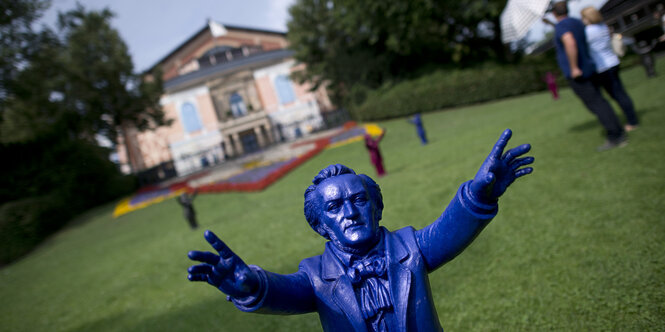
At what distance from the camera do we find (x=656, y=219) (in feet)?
9.51

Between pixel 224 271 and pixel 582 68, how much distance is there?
530 centimetres

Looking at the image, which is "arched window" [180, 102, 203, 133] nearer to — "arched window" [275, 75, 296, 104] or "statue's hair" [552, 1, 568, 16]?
"arched window" [275, 75, 296, 104]

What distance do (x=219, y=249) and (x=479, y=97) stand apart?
20264 mm

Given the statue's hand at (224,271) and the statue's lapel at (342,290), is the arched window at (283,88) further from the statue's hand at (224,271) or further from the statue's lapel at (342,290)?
the statue's hand at (224,271)

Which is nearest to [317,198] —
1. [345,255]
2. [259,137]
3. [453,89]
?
A: [345,255]

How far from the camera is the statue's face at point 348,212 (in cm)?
146

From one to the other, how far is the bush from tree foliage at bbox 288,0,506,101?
5.20 feet

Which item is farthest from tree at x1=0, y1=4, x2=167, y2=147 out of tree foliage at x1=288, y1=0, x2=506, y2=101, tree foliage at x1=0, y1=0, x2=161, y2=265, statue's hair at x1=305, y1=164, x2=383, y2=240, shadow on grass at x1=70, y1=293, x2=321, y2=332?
statue's hair at x1=305, y1=164, x2=383, y2=240

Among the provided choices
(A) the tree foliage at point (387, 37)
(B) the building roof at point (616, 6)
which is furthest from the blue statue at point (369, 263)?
(B) the building roof at point (616, 6)

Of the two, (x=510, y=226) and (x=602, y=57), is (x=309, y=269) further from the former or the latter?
(x=602, y=57)

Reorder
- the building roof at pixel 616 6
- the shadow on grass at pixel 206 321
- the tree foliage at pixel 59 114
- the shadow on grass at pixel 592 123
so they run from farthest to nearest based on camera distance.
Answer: the building roof at pixel 616 6
the tree foliage at pixel 59 114
the shadow on grass at pixel 592 123
the shadow on grass at pixel 206 321

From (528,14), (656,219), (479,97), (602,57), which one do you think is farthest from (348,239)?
(479,97)

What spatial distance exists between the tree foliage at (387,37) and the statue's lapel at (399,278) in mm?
19156

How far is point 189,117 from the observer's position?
33344 mm
